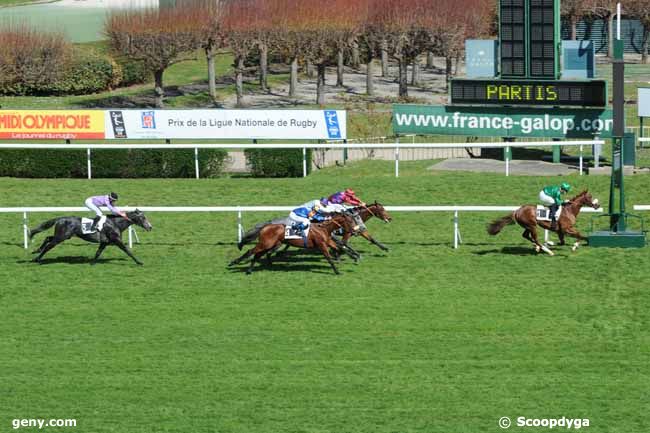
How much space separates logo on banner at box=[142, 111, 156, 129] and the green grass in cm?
654

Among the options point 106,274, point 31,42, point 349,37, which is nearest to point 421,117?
point 106,274

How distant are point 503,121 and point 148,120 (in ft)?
22.6

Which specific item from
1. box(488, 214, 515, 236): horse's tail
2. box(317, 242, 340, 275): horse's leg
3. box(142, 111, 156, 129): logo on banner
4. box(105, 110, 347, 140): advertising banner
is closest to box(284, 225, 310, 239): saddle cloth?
box(317, 242, 340, 275): horse's leg

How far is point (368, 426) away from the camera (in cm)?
1067

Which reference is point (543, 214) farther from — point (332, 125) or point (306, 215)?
point (332, 125)

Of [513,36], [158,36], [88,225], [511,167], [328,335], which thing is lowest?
[328,335]

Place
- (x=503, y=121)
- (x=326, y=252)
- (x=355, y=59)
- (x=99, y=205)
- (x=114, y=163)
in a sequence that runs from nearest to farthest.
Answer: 1. (x=326, y=252)
2. (x=99, y=205)
3. (x=114, y=163)
4. (x=503, y=121)
5. (x=355, y=59)

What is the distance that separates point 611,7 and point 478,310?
37.7m

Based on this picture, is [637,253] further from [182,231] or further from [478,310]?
[182,231]

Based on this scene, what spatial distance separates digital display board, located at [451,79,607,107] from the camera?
23625 millimetres

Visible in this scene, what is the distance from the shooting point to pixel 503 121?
80.1ft

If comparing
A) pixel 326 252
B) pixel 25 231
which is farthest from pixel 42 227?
pixel 326 252

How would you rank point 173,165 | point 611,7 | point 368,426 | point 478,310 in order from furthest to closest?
point 611,7 → point 173,165 → point 478,310 → point 368,426

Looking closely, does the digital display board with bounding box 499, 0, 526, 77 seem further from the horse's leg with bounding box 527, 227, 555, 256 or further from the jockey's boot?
the jockey's boot
